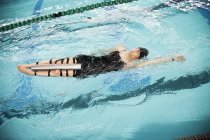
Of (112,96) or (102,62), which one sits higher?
(102,62)

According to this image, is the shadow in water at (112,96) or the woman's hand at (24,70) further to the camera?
the woman's hand at (24,70)

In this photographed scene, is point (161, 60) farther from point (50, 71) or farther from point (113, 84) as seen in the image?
point (50, 71)

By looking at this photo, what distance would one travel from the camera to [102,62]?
3.17 metres

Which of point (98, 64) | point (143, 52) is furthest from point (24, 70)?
point (143, 52)

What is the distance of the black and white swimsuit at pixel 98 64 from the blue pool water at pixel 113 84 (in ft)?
0.27

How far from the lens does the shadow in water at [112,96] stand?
9.50 feet

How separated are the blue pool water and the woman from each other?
7 cm

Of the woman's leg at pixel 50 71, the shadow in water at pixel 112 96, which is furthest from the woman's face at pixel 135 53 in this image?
the woman's leg at pixel 50 71

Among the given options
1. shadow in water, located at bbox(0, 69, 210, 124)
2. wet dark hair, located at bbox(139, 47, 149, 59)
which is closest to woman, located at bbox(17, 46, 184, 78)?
wet dark hair, located at bbox(139, 47, 149, 59)

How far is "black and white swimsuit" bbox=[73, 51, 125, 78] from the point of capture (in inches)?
122

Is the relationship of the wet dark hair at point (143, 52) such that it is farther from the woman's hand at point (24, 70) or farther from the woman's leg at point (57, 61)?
the woman's hand at point (24, 70)

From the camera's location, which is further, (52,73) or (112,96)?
(52,73)

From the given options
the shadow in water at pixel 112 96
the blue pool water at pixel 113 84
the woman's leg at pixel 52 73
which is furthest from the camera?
the woman's leg at pixel 52 73

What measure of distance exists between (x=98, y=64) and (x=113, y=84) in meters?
0.32
